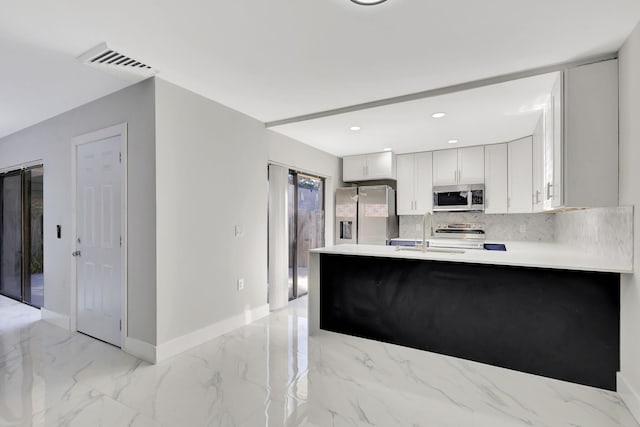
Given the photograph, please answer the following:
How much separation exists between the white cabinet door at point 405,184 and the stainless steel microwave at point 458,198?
0.38 m

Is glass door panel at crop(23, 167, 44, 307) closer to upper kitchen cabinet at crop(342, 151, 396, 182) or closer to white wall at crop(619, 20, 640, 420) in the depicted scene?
upper kitchen cabinet at crop(342, 151, 396, 182)

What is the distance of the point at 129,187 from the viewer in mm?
2875

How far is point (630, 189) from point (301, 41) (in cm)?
226

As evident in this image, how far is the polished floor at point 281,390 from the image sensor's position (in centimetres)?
192

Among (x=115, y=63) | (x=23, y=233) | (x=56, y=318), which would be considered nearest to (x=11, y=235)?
(x=23, y=233)

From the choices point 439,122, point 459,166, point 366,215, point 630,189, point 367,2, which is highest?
point 367,2

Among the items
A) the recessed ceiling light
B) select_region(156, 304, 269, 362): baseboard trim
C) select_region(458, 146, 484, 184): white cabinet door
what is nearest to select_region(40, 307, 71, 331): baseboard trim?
select_region(156, 304, 269, 362): baseboard trim

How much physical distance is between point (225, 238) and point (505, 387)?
8.93 ft

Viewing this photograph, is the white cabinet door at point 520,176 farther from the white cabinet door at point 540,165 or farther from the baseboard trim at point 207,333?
the baseboard trim at point 207,333

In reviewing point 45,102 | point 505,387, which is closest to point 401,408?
point 505,387

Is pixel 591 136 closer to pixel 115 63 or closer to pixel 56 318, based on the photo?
pixel 115 63

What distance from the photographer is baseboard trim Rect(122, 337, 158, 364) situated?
2666 mm

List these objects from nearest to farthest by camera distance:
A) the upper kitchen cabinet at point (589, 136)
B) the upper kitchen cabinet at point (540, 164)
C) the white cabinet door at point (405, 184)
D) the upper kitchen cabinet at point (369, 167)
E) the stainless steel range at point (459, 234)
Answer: the upper kitchen cabinet at point (589, 136)
the upper kitchen cabinet at point (540, 164)
the stainless steel range at point (459, 234)
the upper kitchen cabinet at point (369, 167)
the white cabinet door at point (405, 184)

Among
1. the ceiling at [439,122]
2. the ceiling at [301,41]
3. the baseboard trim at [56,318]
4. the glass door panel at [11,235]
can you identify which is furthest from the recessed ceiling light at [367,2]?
the glass door panel at [11,235]
